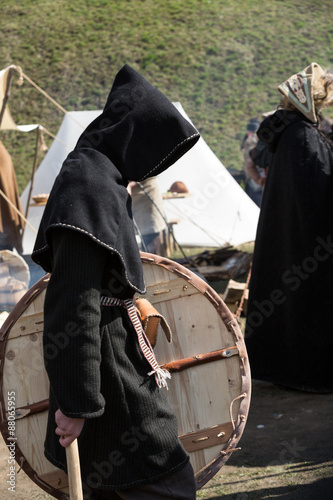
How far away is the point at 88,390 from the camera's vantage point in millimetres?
1531

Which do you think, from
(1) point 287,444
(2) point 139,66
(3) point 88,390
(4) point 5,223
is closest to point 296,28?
(2) point 139,66

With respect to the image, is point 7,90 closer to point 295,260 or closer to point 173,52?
point 295,260

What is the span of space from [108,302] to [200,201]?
21.2ft

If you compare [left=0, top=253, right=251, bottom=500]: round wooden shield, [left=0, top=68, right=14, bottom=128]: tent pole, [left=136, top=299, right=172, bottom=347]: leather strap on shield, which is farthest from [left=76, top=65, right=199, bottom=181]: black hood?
[left=0, top=68, right=14, bottom=128]: tent pole

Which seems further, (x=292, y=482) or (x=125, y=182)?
(x=292, y=482)

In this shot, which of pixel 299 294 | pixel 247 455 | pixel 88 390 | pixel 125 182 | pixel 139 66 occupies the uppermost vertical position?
pixel 125 182

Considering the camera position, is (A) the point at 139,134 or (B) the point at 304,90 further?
(B) the point at 304,90

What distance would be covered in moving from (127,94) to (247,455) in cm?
195

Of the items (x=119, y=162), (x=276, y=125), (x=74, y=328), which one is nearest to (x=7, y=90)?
(x=276, y=125)

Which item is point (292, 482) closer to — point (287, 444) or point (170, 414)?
point (287, 444)

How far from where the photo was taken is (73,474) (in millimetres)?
1553

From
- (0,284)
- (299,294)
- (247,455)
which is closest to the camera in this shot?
(247,455)

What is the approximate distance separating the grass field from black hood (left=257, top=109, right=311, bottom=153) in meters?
10.5

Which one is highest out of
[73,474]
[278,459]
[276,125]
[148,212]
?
[276,125]
